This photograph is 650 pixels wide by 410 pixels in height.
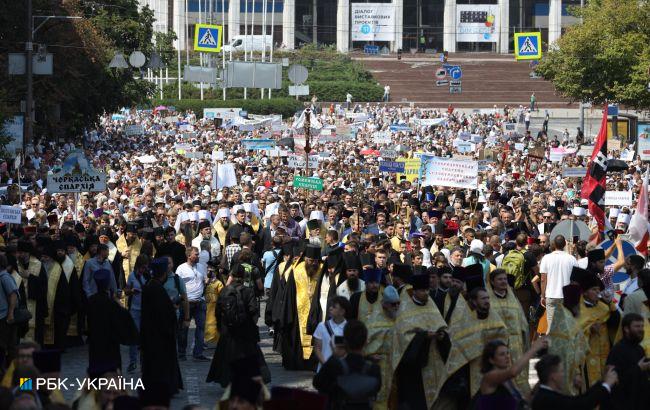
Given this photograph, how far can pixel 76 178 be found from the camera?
24234 millimetres

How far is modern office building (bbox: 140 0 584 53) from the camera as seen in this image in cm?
10681

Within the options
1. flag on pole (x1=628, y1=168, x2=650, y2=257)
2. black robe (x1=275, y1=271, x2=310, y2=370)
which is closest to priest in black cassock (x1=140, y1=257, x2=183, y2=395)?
black robe (x1=275, y1=271, x2=310, y2=370)

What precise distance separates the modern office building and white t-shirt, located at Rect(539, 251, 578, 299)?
87.0 metres

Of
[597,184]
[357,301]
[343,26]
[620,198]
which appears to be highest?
[343,26]

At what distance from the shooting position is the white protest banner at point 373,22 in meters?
108

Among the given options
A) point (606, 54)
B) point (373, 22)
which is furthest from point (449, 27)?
point (606, 54)

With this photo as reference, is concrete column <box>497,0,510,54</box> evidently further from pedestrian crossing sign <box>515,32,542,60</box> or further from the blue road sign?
pedestrian crossing sign <box>515,32,542,60</box>

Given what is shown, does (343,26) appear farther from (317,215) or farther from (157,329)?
(157,329)

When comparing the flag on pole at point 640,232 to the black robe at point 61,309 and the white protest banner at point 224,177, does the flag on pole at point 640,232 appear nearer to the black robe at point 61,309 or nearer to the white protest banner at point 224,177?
the black robe at point 61,309

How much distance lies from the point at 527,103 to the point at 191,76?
2604 centimetres

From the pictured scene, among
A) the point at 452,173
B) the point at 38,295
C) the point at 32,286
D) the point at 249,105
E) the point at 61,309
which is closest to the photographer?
the point at 32,286

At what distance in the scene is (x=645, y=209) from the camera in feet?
59.4

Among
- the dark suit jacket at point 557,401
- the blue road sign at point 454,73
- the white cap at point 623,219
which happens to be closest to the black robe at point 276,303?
the dark suit jacket at point 557,401

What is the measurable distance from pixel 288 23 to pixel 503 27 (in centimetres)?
1497
